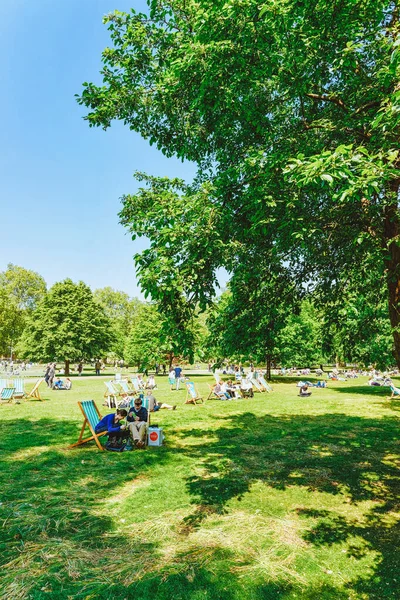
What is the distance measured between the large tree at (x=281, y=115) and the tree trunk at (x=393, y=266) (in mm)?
24

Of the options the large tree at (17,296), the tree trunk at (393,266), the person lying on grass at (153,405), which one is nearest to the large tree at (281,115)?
the tree trunk at (393,266)

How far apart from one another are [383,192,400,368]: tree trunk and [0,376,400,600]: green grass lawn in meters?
3.04

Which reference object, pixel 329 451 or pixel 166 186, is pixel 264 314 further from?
pixel 166 186

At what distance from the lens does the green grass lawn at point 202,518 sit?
13.1 ft

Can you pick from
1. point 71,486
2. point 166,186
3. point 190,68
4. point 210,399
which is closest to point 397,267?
point 190,68

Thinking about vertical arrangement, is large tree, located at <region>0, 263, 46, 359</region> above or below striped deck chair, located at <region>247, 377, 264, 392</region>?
above

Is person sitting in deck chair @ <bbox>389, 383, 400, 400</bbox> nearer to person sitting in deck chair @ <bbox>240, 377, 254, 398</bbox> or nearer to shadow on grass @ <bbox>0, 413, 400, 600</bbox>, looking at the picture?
person sitting in deck chair @ <bbox>240, 377, 254, 398</bbox>

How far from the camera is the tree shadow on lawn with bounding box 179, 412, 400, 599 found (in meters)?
4.99

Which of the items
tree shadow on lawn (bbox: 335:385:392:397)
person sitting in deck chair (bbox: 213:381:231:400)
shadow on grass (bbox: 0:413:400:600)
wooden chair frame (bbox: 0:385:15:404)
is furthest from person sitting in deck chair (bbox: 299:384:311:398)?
wooden chair frame (bbox: 0:385:15:404)

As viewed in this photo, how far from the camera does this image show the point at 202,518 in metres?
5.54

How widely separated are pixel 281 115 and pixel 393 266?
159 inches

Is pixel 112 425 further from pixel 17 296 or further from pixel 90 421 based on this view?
pixel 17 296

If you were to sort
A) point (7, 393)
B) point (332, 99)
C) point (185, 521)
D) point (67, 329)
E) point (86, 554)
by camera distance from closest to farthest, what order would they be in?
point (86, 554) → point (185, 521) → point (332, 99) → point (7, 393) → point (67, 329)

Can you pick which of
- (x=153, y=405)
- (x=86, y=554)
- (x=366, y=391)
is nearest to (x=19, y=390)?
(x=153, y=405)
